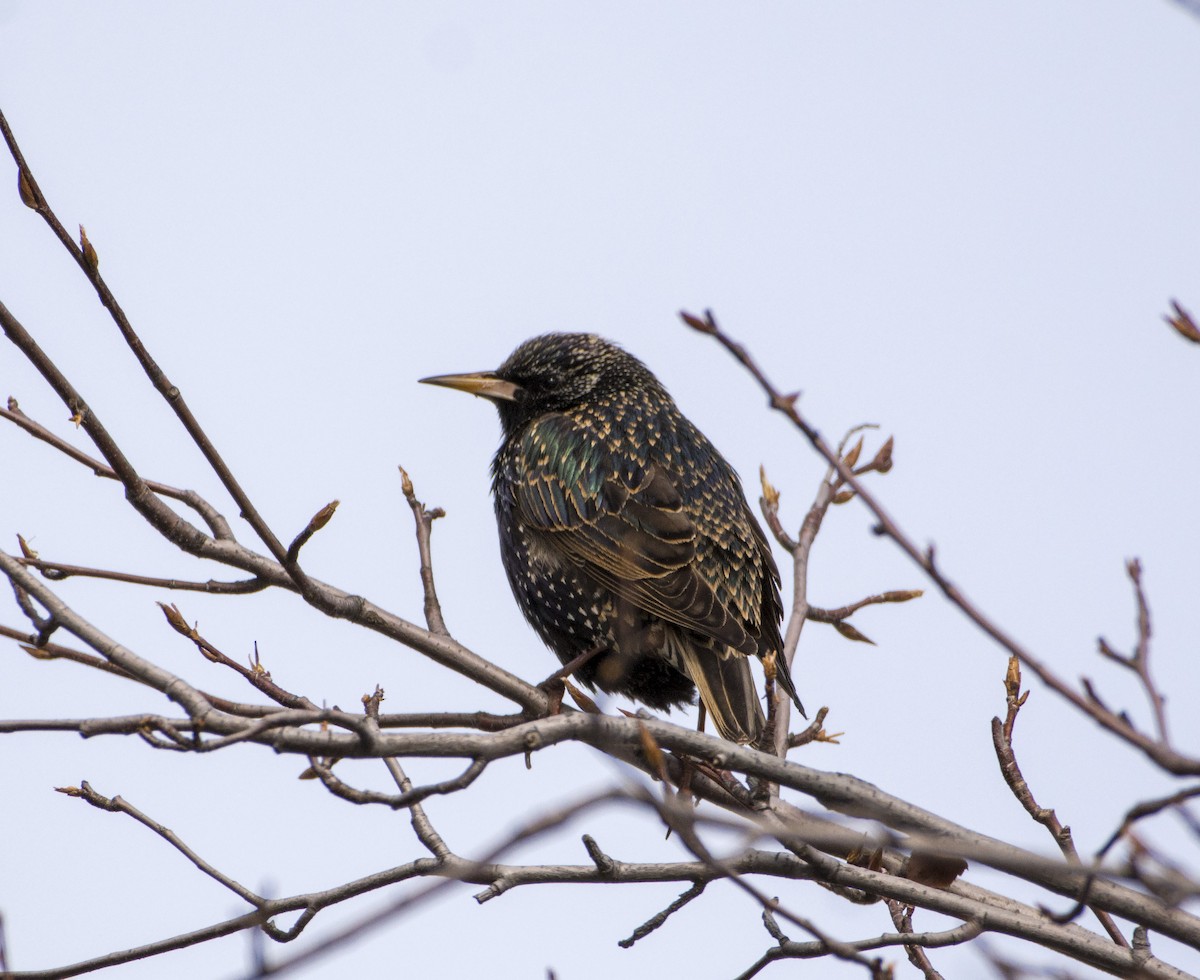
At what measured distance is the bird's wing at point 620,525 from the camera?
458 cm

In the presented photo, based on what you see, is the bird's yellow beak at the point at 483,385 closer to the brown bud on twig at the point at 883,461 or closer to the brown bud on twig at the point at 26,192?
the brown bud on twig at the point at 883,461

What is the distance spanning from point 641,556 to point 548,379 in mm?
1358

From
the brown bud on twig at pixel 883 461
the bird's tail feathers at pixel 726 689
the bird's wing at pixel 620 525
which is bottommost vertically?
the bird's tail feathers at pixel 726 689

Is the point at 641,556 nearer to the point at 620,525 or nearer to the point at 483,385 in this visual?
the point at 620,525

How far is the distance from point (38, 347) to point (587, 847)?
1.37 meters

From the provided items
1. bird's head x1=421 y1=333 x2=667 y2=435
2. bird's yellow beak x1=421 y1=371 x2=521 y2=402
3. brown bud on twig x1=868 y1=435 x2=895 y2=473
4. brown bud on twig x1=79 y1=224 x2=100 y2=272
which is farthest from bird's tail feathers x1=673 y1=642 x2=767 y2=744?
brown bud on twig x1=79 y1=224 x2=100 y2=272

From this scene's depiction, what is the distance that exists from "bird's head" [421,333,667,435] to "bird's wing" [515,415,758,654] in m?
0.46

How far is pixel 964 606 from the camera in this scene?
5.77 ft

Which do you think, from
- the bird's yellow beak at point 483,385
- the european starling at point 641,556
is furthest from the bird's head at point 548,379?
the european starling at point 641,556

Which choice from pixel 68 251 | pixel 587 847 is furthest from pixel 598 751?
pixel 68 251

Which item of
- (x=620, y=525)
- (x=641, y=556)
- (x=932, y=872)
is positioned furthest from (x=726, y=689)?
(x=932, y=872)

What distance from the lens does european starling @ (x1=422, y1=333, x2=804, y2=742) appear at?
180 inches

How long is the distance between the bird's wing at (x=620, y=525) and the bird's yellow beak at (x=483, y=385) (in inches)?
20.3

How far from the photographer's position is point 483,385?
19.2 feet
